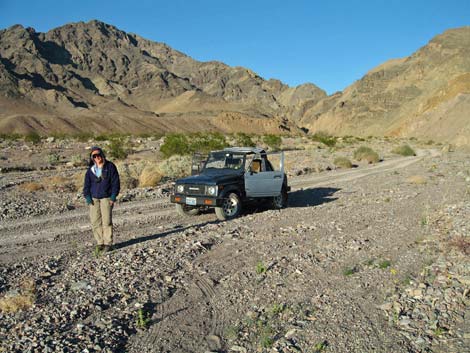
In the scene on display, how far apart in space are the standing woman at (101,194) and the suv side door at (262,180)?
15.6ft

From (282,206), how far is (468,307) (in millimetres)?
8293

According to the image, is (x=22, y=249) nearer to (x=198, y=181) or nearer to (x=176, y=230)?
(x=176, y=230)

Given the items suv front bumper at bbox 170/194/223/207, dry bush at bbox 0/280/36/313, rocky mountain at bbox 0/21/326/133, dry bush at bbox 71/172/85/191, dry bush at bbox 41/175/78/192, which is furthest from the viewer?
rocky mountain at bbox 0/21/326/133

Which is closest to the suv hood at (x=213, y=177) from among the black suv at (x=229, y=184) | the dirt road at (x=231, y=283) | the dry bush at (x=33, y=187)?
the black suv at (x=229, y=184)

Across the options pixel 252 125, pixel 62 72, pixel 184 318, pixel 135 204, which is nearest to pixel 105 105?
pixel 62 72

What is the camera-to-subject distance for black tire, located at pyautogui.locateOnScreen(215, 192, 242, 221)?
11.8 meters

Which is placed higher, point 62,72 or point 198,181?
point 62,72

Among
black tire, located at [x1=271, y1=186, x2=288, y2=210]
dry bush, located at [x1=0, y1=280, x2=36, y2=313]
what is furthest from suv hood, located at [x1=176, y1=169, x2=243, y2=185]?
dry bush, located at [x1=0, y1=280, x2=36, y2=313]

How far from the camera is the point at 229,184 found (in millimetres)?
11930

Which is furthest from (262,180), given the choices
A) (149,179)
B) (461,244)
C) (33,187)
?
(33,187)

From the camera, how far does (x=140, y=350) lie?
192 inches

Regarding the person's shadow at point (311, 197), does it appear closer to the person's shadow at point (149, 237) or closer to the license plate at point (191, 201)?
the license plate at point (191, 201)

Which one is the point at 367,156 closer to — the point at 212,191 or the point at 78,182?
the point at 78,182

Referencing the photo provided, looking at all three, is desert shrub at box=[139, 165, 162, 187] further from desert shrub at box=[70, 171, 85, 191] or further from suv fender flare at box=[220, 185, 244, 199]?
suv fender flare at box=[220, 185, 244, 199]
